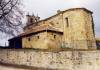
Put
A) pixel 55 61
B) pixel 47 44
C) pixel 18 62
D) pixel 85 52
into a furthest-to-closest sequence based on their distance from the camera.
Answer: pixel 47 44, pixel 18 62, pixel 55 61, pixel 85 52

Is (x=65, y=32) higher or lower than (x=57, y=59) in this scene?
higher

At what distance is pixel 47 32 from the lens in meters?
31.2

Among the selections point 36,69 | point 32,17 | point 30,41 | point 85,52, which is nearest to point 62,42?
point 30,41

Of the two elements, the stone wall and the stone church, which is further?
the stone church

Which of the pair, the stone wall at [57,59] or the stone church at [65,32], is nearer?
the stone wall at [57,59]

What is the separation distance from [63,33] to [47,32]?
3753 millimetres

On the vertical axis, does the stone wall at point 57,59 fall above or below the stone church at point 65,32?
below

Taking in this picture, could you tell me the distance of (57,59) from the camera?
69.3 ft

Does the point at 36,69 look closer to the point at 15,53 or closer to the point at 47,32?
the point at 15,53

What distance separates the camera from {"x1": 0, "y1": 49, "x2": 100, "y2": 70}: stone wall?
18469 millimetres

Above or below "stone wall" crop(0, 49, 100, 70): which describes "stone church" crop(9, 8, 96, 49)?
above

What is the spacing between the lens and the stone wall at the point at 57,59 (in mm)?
18469

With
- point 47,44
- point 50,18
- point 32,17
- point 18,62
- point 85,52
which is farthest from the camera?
point 32,17

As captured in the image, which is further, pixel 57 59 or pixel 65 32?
pixel 65 32
